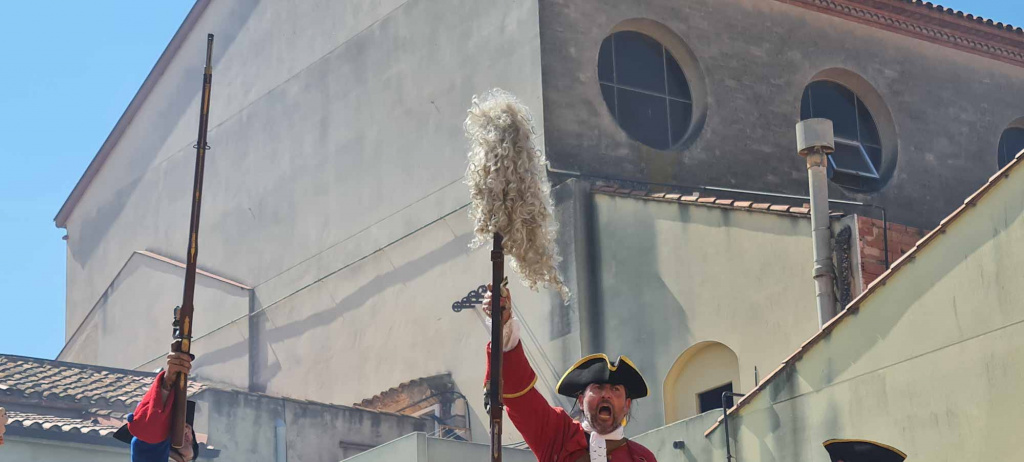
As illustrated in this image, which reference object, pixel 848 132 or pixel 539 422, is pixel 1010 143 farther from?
pixel 539 422

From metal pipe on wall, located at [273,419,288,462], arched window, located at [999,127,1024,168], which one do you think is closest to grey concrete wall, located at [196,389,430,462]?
metal pipe on wall, located at [273,419,288,462]

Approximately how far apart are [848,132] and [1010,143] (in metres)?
3.28

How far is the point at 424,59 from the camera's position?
20.9 metres

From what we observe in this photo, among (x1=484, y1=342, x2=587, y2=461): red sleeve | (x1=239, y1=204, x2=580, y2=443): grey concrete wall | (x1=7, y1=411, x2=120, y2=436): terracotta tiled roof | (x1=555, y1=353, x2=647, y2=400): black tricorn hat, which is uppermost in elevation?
(x1=239, y1=204, x2=580, y2=443): grey concrete wall

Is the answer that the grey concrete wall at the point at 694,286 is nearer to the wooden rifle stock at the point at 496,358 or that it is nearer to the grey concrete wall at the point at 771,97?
the grey concrete wall at the point at 771,97

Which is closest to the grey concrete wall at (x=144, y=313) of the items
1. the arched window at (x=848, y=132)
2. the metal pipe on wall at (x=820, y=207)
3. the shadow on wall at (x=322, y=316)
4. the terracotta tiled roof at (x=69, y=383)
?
the shadow on wall at (x=322, y=316)

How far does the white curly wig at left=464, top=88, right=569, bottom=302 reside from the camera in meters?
6.71

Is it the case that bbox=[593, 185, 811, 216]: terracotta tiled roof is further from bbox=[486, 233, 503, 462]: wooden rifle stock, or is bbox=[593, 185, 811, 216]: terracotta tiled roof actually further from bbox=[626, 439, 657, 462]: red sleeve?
bbox=[486, 233, 503, 462]: wooden rifle stock

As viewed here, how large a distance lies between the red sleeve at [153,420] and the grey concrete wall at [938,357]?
5870 millimetres

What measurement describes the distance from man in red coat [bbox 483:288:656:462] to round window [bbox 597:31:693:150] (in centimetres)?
1296

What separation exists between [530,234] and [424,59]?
14.4 meters

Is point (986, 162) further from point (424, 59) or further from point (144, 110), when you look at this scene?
point (144, 110)

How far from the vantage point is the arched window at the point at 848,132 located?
68.7 ft

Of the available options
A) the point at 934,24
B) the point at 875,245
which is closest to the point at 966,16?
the point at 934,24
